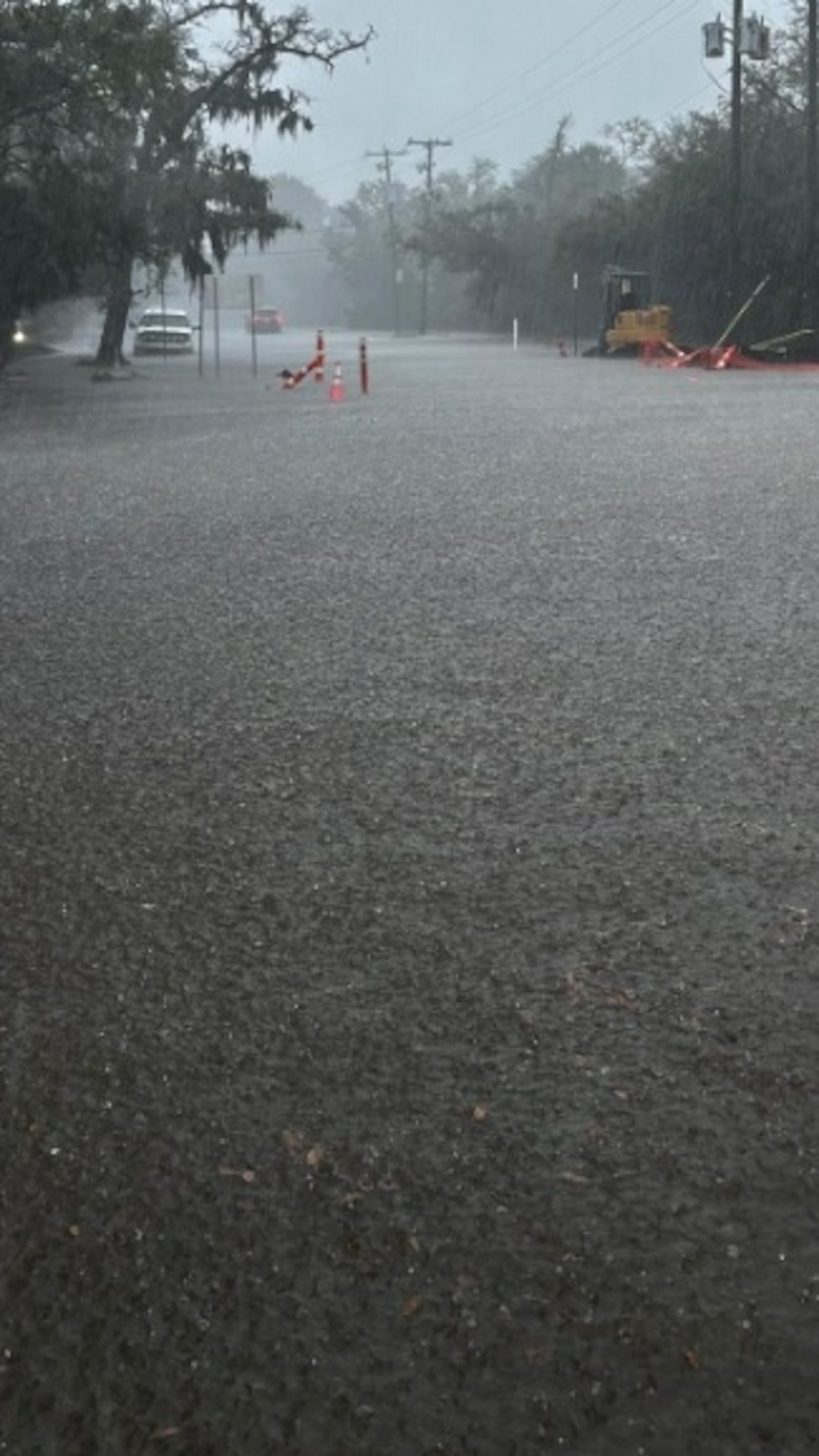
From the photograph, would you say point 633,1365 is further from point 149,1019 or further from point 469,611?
point 469,611

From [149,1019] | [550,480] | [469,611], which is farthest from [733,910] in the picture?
[550,480]

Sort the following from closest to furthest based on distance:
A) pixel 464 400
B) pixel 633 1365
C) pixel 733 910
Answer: pixel 633 1365 → pixel 733 910 → pixel 464 400

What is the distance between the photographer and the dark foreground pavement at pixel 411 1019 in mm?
2883

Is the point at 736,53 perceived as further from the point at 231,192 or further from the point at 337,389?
the point at 337,389

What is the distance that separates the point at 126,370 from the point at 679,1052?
47.0 metres

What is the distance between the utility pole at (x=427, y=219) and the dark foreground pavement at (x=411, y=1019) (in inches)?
3833

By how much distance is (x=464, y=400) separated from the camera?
3189 cm

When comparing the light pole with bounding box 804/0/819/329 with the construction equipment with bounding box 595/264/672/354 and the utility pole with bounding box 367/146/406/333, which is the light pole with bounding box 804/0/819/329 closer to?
the construction equipment with bounding box 595/264/672/354

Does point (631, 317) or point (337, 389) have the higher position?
point (631, 317)

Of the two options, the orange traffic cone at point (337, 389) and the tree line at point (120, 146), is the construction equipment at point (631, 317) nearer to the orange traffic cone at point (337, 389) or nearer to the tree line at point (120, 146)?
the tree line at point (120, 146)

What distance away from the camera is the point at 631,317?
5634cm

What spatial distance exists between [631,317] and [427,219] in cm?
5391

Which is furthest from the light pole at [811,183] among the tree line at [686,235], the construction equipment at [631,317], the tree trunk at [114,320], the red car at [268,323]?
the red car at [268,323]

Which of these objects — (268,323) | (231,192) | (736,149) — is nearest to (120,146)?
(231,192)
